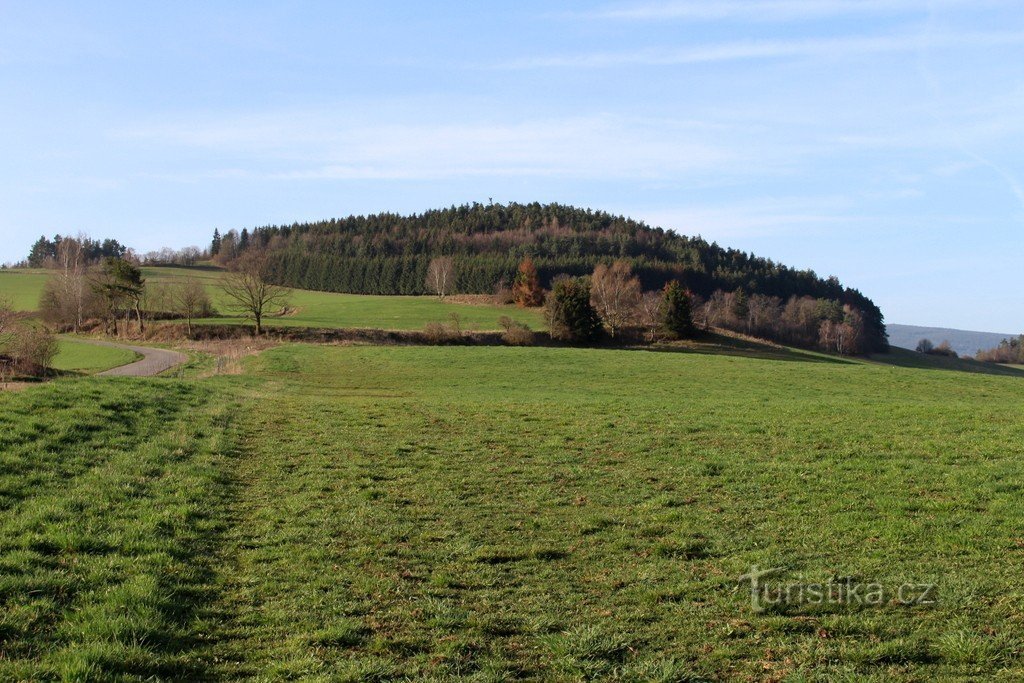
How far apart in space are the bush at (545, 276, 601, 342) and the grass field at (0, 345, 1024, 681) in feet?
159

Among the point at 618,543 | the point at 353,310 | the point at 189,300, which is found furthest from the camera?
the point at 353,310

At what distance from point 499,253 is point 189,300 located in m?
67.3

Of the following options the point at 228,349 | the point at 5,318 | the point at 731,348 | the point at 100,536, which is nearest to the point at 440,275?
the point at 731,348

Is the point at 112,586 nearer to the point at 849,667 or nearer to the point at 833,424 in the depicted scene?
the point at 849,667

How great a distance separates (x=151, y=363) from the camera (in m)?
45.3

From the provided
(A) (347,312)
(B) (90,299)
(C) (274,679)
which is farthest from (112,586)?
(A) (347,312)

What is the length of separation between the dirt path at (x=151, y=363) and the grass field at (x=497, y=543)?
69.5 feet

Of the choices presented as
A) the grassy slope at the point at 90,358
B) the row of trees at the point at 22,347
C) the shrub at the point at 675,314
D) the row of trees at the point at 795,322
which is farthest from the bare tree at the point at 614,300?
the row of trees at the point at 22,347

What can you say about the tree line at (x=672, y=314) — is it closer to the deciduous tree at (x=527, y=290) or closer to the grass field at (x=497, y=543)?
the deciduous tree at (x=527, y=290)

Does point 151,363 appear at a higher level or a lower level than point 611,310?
lower

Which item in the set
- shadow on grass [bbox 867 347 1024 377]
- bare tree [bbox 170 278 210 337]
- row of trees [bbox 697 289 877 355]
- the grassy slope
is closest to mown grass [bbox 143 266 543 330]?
bare tree [bbox 170 278 210 337]

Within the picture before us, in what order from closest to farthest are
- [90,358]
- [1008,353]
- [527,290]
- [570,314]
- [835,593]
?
1. [835,593]
2. [90,358]
3. [570,314]
4. [527,290]
5. [1008,353]

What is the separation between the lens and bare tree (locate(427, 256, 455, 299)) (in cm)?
11162

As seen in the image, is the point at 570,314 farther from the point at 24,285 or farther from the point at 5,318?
the point at 24,285
